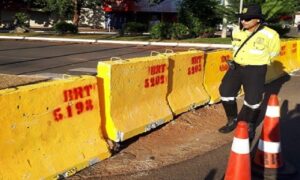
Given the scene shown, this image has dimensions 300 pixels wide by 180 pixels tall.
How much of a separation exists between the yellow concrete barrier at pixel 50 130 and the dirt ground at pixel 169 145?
208mm

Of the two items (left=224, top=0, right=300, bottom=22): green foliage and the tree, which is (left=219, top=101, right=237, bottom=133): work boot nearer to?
(left=224, top=0, right=300, bottom=22): green foliage

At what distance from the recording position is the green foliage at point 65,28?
32.0 m

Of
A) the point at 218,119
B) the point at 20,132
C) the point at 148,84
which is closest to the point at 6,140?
the point at 20,132

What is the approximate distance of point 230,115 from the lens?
24.2 ft

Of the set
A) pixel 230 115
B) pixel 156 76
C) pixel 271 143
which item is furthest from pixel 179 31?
pixel 271 143

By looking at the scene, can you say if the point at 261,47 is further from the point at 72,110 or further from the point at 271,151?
the point at 72,110

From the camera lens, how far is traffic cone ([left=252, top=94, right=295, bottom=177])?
5.34 metres

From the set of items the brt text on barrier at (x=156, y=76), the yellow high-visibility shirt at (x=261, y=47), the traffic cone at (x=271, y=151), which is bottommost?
the traffic cone at (x=271, y=151)

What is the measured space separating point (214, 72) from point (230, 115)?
211 centimetres

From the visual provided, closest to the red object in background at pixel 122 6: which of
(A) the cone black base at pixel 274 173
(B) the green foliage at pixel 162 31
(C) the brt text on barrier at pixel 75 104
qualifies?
(B) the green foliage at pixel 162 31

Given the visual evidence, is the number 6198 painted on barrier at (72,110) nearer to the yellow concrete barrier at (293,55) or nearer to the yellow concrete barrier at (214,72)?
the yellow concrete barrier at (214,72)

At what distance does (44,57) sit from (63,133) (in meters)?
12.7

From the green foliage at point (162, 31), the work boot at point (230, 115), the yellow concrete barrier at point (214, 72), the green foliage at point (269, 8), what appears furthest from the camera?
the green foliage at point (162, 31)

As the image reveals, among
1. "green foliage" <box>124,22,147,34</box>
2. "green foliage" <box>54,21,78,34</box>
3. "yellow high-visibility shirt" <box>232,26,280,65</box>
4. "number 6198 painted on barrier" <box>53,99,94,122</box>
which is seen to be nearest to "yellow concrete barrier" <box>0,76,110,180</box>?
"number 6198 painted on barrier" <box>53,99,94,122</box>
